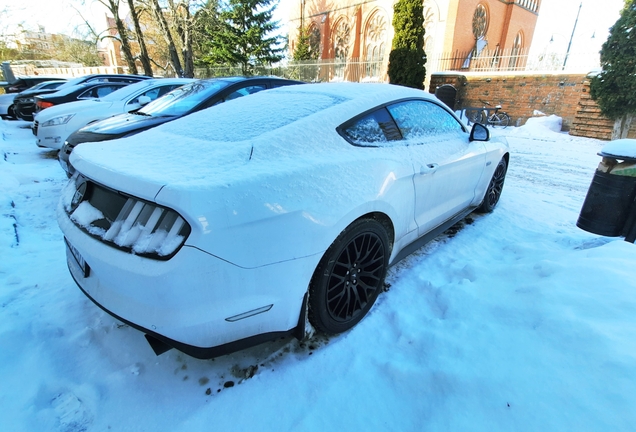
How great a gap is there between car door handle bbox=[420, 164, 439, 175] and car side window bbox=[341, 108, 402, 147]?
0.29 m

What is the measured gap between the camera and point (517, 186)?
530 cm

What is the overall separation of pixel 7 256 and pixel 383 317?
3.12 m

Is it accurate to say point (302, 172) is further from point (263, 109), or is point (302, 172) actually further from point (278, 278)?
point (263, 109)

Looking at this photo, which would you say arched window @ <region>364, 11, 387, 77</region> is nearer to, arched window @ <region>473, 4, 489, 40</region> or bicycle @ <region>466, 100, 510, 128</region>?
arched window @ <region>473, 4, 489, 40</region>

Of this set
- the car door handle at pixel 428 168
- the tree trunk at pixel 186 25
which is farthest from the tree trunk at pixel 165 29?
the car door handle at pixel 428 168

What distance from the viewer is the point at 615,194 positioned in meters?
2.96

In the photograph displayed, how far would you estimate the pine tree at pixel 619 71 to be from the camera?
8.48 m

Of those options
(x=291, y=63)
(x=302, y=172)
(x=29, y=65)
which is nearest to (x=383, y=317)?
(x=302, y=172)

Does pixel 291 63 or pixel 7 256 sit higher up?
pixel 291 63

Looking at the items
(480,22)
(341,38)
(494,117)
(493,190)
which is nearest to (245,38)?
(341,38)

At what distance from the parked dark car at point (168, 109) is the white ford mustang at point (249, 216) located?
234 cm

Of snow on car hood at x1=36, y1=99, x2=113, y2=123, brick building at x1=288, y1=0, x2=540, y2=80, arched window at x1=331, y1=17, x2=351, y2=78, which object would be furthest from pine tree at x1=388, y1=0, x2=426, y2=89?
snow on car hood at x1=36, y1=99, x2=113, y2=123

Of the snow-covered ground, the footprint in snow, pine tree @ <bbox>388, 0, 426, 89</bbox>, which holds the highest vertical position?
pine tree @ <bbox>388, 0, 426, 89</bbox>

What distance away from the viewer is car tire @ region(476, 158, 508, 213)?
3.95 meters
